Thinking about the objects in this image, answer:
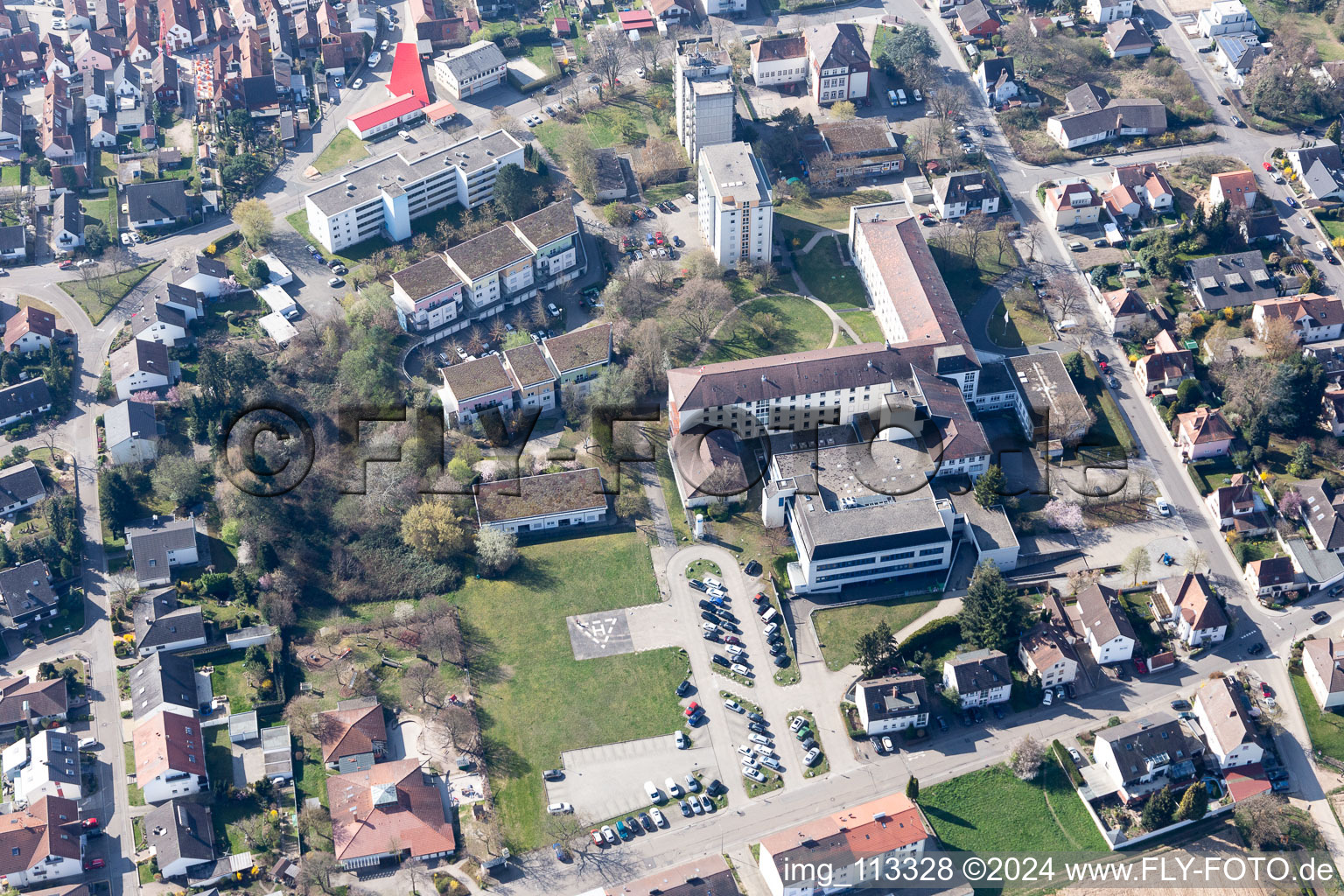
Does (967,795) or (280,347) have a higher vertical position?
(280,347)

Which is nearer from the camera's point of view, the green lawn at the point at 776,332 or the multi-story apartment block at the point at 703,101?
the green lawn at the point at 776,332

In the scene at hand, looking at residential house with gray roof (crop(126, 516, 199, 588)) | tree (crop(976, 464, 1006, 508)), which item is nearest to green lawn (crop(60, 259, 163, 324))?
residential house with gray roof (crop(126, 516, 199, 588))

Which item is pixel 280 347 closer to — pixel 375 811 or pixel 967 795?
pixel 375 811

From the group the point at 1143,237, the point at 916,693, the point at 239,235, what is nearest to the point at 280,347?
the point at 239,235

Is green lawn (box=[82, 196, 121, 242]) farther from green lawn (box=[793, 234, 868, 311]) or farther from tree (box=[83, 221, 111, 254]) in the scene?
green lawn (box=[793, 234, 868, 311])

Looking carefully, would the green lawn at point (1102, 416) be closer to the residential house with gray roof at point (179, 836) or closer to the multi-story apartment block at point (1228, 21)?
the multi-story apartment block at point (1228, 21)

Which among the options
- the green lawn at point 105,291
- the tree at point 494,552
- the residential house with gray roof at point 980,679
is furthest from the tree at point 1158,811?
the green lawn at point 105,291

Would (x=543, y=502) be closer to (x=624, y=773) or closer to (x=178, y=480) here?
(x=624, y=773)
